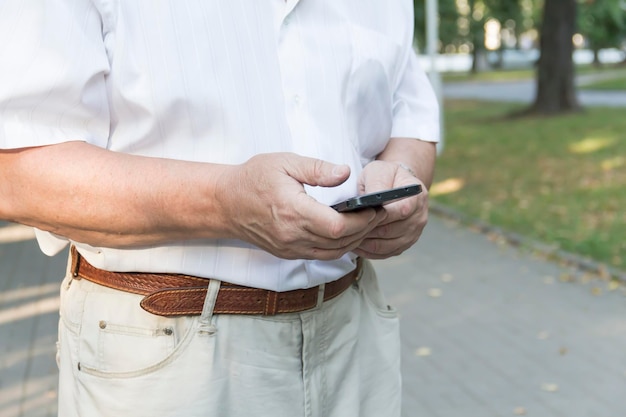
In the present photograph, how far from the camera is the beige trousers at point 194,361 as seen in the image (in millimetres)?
1680

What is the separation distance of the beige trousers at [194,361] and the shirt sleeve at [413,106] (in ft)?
1.45

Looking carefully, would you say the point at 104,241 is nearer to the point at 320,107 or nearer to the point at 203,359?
the point at 203,359

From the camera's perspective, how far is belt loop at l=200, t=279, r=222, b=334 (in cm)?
168

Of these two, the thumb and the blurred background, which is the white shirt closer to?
the thumb

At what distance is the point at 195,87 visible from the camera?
164cm

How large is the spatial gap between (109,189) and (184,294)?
0.23 m

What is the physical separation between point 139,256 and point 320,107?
16.5 inches

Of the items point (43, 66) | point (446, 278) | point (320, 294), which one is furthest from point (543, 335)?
point (43, 66)

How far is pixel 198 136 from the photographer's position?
5.47ft

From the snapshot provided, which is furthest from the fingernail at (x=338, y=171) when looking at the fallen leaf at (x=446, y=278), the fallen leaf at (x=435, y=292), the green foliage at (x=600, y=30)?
the green foliage at (x=600, y=30)

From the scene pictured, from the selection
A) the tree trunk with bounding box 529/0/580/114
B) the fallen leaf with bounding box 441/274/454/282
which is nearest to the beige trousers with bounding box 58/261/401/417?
the fallen leaf with bounding box 441/274/454/282

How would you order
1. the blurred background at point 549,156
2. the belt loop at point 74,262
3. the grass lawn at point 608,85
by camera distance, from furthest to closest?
the grass lawn at point 608,85 < the blurred background at point 549,156 < the belt loop at point 74,262

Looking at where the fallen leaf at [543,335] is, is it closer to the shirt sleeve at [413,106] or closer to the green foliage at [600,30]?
the shirt sleeve at [413,106]

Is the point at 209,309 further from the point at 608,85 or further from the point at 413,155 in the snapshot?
the point at 608,85
